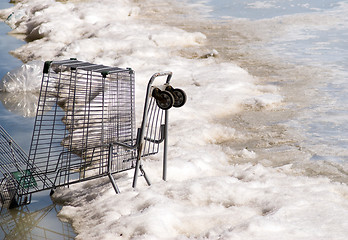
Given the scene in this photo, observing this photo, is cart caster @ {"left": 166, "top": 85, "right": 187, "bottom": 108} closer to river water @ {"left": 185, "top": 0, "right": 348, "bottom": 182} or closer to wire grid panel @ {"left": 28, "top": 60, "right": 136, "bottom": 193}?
wire grid panel @ {"left": 28, "top": 60, "right": 136, "bottom": 193}

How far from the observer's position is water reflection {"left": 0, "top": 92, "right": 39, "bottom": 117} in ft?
21.7

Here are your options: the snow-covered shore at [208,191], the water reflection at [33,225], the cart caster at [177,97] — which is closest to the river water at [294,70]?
the snow-covered shore at [208,191]

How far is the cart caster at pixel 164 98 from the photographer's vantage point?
3.32 meters

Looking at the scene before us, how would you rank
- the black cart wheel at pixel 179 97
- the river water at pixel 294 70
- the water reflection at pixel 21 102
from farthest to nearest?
the water reflection at pixel 21 102 → the river water at pixel 294 70 → the black cart wheel at pixel 179 97

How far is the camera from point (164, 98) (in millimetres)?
3354

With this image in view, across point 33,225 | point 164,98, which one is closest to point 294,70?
point 164,98

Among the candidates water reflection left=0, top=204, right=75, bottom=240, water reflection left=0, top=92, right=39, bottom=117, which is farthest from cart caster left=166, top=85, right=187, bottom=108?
water reflection left=0, top=92, right=39, bottom=117

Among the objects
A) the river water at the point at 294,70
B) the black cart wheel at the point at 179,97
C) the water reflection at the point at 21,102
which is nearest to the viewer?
the black cart wheel at the point at 179,97

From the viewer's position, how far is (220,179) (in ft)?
12.6

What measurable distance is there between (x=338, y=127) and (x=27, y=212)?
12.3 feet

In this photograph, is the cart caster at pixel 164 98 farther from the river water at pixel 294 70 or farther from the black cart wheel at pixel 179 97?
the river water at pixel 294 70

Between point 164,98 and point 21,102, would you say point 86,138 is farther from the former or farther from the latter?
point 21,102

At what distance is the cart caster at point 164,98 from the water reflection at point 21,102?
359 cm

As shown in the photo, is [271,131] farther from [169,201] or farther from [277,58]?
[277,58]
